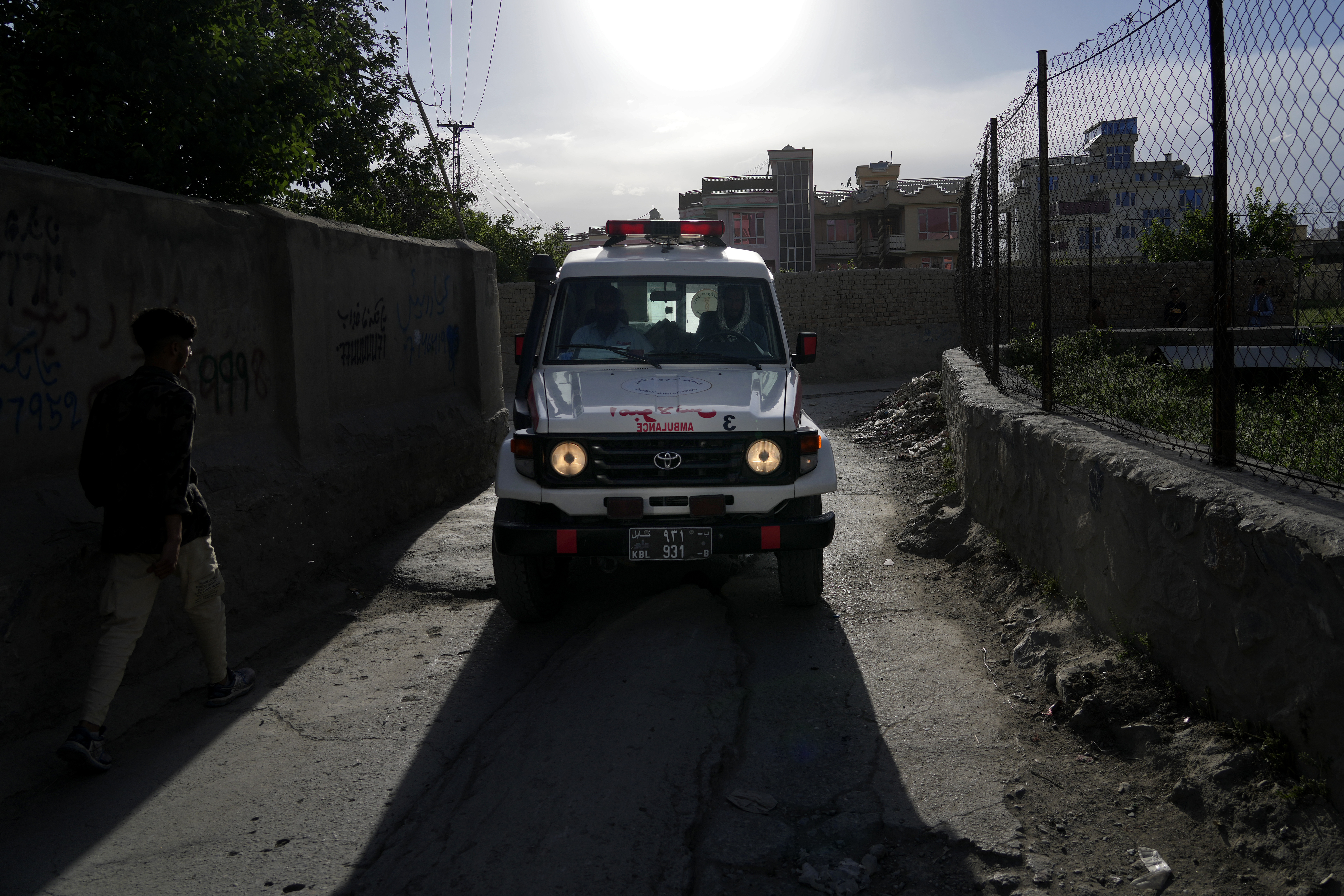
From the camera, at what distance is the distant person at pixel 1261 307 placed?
621cm

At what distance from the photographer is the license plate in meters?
4.96

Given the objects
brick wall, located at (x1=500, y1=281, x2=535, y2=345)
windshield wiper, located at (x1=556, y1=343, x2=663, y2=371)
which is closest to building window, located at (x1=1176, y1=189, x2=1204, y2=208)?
windshield wiper, located at (x1=556, y1=343, x2=663, y2=371)

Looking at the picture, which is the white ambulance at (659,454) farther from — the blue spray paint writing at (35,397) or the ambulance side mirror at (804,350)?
the blue spray paint writing at (35,397)

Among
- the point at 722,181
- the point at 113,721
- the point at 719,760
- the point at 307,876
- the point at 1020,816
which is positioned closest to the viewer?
the point at 307,876

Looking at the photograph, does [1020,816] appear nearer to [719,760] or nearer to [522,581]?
[719,760]

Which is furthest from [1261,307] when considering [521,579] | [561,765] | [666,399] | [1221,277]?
[561,765]

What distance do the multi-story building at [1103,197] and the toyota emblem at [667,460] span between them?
98.9 inches

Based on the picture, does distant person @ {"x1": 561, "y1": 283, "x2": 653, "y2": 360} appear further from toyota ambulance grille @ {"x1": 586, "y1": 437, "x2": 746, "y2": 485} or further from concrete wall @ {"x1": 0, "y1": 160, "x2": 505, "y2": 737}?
concrete wall @ {"x1": 0, "y1": 160, "x2": 505, "y2": 737}

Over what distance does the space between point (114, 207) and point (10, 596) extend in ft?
6.65

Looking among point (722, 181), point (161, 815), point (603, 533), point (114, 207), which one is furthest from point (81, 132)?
point (722, 181)

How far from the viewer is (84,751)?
371 cm

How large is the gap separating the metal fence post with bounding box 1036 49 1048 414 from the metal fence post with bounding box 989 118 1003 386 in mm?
1811

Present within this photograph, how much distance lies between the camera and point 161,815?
3.45 m

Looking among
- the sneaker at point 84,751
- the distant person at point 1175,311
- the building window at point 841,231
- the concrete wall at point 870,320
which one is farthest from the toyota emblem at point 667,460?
the building window at point 841,231
